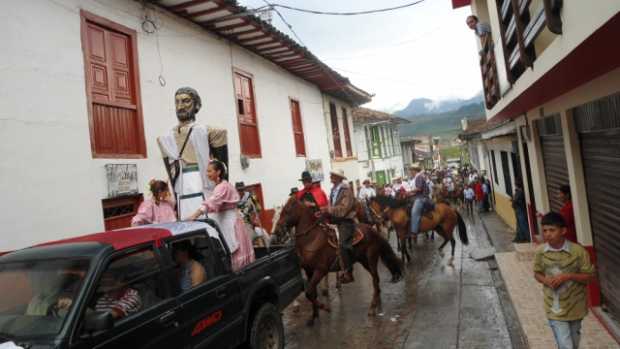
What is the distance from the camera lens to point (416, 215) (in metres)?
10.6

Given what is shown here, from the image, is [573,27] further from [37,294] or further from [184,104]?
[184,104]

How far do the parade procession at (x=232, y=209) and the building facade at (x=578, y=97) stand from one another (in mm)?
29

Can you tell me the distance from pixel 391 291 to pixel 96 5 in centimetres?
698

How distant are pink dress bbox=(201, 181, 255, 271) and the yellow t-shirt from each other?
3010 mm

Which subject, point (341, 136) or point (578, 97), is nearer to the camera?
point (578, 97)

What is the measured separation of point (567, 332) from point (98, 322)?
3.45 m

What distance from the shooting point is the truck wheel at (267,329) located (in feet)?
14.6

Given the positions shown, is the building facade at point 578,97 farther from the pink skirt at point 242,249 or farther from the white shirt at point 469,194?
the white shirt at point 469,194

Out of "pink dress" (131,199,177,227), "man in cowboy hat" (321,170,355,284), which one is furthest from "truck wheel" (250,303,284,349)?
"man in cowboy hat" (321,170,355,284)

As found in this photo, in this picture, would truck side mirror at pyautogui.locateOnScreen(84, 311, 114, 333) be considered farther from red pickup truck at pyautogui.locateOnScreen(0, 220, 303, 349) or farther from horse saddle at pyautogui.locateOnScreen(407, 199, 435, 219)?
horse saddle at pyautogui.locateOnScreen(407, 199, 435, 219)

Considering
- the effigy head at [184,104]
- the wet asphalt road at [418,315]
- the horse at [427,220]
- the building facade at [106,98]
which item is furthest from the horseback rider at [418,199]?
the effigy head at [184,104]

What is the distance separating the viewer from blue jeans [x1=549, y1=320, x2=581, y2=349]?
3.48m

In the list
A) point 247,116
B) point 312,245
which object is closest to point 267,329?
point 312,245

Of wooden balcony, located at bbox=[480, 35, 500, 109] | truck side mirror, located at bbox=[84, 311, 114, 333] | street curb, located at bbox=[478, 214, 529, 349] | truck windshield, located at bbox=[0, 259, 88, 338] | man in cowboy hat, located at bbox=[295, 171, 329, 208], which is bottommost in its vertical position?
street curb, located at bbox=[478, 214, 529, 349]
